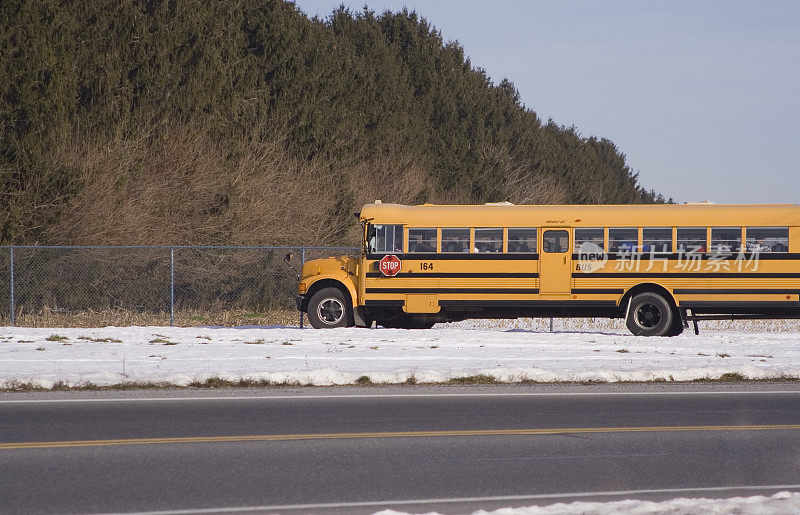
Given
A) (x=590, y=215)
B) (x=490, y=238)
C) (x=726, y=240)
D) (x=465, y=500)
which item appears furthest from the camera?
(x=490, y=238)

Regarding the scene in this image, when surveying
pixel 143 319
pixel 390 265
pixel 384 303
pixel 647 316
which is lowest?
pixel 143 319

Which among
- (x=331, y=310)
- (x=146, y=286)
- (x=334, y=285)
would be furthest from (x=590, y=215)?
(x=146, y=286)

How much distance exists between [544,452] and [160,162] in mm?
20239

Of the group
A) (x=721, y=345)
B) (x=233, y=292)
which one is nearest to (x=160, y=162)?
(x=233, y=292)

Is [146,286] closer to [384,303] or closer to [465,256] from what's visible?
[384,303]

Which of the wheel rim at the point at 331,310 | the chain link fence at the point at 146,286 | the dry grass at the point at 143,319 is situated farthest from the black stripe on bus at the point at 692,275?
the dry grass at the point at 143,319

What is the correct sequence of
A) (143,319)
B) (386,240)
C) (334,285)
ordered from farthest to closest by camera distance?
(143,319) → (334,285) → (386,240)

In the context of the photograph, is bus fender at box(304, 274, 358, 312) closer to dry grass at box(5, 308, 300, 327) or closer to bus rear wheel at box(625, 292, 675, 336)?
dry grass at box(5, 308, 300, 327)

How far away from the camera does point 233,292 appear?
2653cm

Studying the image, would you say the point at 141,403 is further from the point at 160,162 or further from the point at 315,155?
the point at 315,155

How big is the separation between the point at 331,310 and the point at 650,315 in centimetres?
646

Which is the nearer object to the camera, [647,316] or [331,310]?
[647,316]

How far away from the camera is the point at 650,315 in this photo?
2023cm

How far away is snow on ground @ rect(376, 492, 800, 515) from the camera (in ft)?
19.6
